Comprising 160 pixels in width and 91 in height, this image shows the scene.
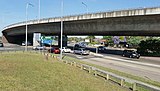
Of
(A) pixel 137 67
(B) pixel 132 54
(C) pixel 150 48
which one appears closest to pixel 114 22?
(B) pixel 132 54

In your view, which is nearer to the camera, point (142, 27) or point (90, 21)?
point (142, 27)

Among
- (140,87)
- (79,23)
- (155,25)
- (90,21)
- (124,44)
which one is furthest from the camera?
(124,44)

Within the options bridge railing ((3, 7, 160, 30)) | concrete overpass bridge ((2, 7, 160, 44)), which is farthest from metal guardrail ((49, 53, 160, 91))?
concrete overpass bridge ((2, 7, 160, 44))

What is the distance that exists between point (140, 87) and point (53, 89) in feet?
17.2

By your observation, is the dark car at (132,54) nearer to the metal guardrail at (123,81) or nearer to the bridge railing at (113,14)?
the bridge railing at (113,14)

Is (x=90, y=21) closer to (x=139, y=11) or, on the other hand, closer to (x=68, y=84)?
(x=139, y=11)

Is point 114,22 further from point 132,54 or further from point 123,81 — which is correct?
point 123,81

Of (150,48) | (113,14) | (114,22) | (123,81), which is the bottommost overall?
(123,81)

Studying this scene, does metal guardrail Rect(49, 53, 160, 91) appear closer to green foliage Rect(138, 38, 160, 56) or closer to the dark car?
the dark car

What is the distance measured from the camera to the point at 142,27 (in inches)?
1495

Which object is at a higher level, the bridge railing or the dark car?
the bridge railing

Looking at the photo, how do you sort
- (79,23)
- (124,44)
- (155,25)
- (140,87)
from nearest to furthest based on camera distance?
(140,87), (155,25), (79,23), (124,44)

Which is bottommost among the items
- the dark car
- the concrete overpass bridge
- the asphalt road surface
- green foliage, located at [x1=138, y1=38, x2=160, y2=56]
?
the asphalt road surface

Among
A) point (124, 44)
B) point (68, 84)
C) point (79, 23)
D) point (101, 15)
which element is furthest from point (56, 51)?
point (124, 44)
